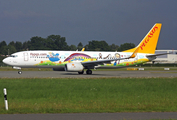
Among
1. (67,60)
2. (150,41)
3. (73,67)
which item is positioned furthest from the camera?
(150,41)

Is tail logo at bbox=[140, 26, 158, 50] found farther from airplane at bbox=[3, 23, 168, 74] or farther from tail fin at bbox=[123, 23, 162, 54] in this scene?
airplane at bbox=[3, 23, 168, 74]

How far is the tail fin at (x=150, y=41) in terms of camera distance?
4569 centimetres

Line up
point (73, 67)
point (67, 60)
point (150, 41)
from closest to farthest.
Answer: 1. point (73, 67)
2. point (67, 60)
3. point (150, 41)

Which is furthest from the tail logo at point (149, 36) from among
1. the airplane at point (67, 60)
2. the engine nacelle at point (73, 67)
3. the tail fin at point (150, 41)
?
the engine nacelle at point (73, 67)

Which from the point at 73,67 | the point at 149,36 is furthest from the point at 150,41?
the point at 73,67

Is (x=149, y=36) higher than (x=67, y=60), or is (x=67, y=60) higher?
(x=149, y=36)

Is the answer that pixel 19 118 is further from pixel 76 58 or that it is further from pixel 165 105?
pixel 76 58

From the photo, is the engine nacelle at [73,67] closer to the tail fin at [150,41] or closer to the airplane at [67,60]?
the airplane at [67,60]

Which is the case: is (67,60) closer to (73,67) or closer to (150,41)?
(73,67)

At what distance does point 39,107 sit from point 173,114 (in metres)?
5.97

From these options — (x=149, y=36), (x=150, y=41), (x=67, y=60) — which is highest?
(x=149, y=36)

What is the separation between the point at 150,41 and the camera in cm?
4616

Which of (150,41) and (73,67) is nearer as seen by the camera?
(73,67)

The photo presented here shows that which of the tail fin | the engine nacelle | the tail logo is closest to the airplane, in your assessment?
the engine nacelle
